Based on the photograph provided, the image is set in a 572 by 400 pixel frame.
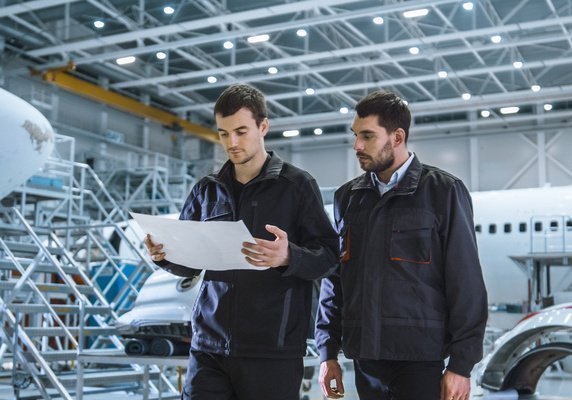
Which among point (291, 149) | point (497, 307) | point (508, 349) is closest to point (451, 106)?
point (291, 149)

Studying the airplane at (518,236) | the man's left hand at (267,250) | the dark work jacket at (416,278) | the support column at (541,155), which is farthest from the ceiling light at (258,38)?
the man's left hand at (267,250)

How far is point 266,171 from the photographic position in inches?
119

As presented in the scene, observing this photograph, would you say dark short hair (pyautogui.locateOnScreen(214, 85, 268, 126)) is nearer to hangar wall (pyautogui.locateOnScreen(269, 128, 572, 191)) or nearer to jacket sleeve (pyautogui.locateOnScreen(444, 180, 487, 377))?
jacket sleeve (pyautogui.locateOnScreen(444, 180, 487, 377))

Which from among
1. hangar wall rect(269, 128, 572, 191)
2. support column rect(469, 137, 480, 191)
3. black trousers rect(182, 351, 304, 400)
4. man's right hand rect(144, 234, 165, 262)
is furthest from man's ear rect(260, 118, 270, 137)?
support column rect(469, 137, 480, 191)

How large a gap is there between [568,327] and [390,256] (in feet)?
9.26

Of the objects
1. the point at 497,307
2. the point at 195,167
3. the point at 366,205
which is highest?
the point at 195,167

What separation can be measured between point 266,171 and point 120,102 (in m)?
26.0

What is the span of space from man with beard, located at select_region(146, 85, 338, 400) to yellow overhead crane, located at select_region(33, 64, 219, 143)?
911 inches

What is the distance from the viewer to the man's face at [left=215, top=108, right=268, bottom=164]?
2922mm

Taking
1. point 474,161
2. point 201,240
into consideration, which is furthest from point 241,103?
point 474,161

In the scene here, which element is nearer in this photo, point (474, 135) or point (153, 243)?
point (153, 243)

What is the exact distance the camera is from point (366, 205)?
312 cm

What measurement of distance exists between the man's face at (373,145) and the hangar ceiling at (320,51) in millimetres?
16081

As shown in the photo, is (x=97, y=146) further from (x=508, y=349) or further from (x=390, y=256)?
(x=390, y=256)
